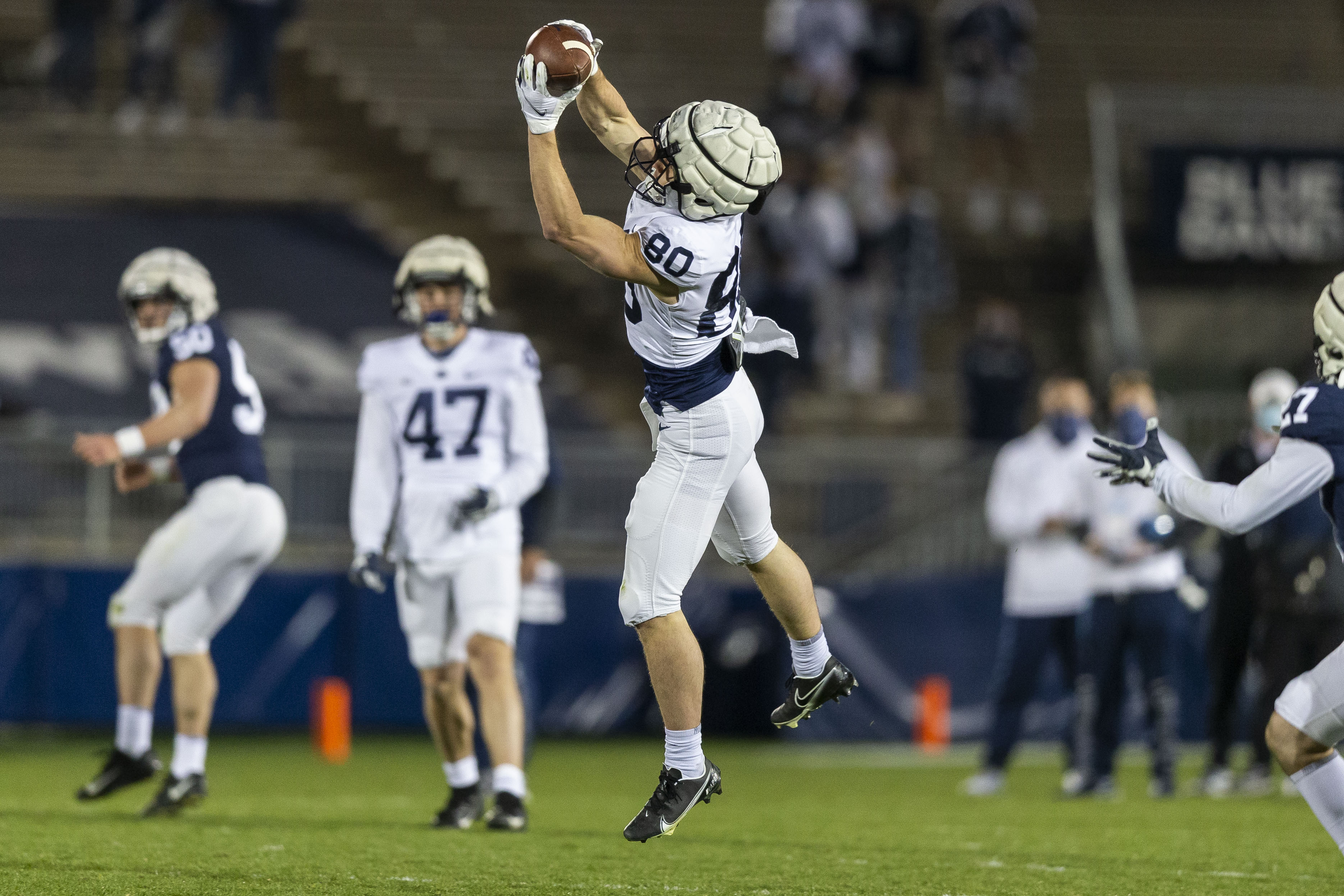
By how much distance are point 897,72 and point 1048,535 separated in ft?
26.4

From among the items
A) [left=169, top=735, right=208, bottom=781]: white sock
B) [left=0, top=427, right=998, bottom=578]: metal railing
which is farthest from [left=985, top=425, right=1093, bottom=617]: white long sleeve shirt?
[left=169, top=735, right=208, bottom=781]: white sock

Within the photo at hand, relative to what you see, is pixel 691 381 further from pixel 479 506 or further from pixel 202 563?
pixel 202 563

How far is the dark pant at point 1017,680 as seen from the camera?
9.93 meters

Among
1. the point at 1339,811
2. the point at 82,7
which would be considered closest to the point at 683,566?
the point at 1339,811

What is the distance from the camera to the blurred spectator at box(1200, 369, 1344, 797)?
9.45m

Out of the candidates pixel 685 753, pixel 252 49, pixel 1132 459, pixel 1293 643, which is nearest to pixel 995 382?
pixel 1293 643

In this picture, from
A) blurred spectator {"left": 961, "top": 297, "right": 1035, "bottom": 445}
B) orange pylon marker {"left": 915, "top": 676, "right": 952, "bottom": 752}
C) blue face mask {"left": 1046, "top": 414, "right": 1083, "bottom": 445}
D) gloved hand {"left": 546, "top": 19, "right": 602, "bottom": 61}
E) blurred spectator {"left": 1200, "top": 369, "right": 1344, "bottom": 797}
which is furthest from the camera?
blurred spectator {"left": 961, "top": 297, "right": 1035, "bottom": 445}

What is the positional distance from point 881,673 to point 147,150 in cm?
788

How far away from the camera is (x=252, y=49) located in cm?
1655

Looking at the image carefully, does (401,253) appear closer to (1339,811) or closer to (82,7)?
(82,7)

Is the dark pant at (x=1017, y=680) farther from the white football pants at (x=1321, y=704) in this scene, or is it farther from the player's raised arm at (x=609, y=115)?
the player's raised arm at (x=609, y=115)

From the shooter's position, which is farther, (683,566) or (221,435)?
(221,435)

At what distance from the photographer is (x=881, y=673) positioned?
1299 centimetres

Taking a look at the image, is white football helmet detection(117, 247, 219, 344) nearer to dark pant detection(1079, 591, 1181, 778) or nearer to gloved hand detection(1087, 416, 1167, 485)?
gloved hand detection(1087, 416, 1167, 485)
